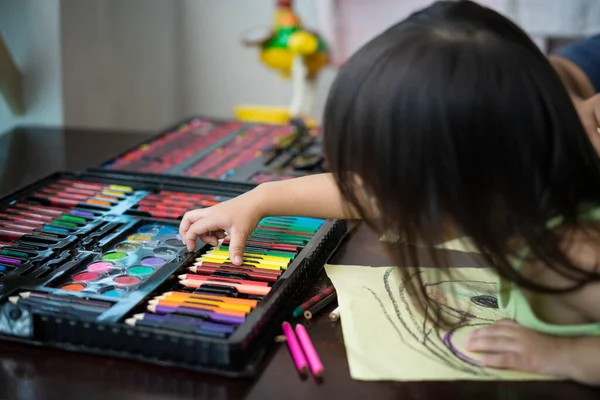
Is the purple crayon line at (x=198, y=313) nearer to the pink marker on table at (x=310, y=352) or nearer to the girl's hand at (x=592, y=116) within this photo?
the pink marker on table at (x=310, y=352)

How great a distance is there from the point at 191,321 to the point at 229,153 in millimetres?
574

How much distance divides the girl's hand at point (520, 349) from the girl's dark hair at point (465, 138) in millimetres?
48

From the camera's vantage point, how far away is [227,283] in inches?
27.8

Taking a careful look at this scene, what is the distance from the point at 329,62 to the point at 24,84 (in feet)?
2.40

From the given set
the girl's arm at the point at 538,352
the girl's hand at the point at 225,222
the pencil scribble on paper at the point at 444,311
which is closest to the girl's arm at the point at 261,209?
the girl's hand at the point at 225,222

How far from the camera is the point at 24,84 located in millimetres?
1356

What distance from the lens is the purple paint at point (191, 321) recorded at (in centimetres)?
62

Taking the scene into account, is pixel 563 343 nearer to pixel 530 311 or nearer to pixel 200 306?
pixel 530 311

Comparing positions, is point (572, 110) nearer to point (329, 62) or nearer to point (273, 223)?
point (273, 223)

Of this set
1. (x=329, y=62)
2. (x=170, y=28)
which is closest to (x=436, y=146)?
(x=329, y=62)

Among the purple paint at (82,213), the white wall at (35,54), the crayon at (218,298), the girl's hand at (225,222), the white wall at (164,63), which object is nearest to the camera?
the crayon at (218,298)

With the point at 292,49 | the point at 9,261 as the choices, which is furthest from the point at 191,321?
the point at 292,49

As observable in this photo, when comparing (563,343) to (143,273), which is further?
(143,273)

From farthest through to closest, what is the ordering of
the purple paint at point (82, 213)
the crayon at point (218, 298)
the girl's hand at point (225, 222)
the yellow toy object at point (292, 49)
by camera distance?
the yellow toy object at point (292, 49) < the purple paint at point (82, 213) < the girl's hand at point (225, 222) < the crayon at point (218, 298)
